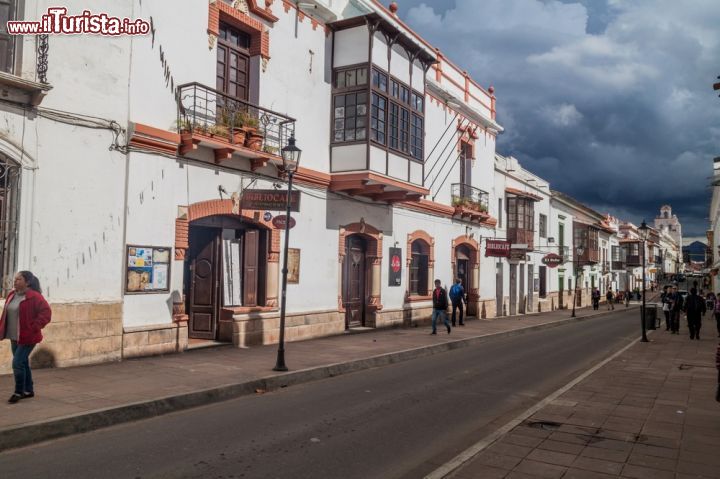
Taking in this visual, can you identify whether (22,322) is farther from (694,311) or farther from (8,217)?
(694,311)

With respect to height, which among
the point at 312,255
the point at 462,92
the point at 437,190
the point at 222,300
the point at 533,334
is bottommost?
the point at 533,334

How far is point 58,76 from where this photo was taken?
983 centimetres

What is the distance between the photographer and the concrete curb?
20.5 ft

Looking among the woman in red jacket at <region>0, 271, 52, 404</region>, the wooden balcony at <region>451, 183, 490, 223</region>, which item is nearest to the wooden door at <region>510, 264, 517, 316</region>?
the wooden balcony at <region>451, 183, 490, 223</region>

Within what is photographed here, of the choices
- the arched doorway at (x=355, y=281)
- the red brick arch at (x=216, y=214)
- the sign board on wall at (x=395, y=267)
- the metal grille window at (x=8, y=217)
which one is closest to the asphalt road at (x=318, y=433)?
the metal grille window at (x=8, y=217)

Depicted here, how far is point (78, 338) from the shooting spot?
32.6 feet

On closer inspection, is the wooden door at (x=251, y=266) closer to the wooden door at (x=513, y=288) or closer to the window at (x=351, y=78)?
the window at (x=351, y=78)

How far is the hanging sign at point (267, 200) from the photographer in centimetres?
1191

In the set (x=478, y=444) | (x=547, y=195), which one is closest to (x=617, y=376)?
(x=478, y=444)

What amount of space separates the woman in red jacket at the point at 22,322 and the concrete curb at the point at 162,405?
1136 mm

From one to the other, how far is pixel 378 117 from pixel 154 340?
344 inches

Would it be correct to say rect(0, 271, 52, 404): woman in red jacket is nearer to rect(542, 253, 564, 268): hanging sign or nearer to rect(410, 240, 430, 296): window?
rect(410, 240, 430, 296): window

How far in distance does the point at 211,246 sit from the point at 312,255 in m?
3.19

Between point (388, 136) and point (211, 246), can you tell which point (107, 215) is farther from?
point (388, 136)
